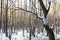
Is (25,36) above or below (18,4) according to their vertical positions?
below

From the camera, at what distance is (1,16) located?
13.0 ft

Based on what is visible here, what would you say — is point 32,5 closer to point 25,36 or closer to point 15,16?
point 15,16

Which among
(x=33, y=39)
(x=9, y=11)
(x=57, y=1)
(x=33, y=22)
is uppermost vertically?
(x=57, y=1)

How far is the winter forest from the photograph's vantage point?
12.9 feet

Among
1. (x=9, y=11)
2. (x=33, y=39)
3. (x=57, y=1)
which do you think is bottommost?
(x=33, y=39)

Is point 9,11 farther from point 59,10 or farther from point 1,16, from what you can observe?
point 59,10

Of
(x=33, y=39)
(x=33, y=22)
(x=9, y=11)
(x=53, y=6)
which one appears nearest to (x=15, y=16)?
(x=9, y=11)

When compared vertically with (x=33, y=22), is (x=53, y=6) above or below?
above

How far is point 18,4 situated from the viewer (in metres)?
4.02

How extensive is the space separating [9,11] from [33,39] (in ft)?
2.93

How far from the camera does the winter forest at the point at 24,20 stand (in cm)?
394

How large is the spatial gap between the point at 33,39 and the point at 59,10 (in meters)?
0.97

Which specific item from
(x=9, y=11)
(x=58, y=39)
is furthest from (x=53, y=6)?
(x=9, y=11)

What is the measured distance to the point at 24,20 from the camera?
4.07 metres
